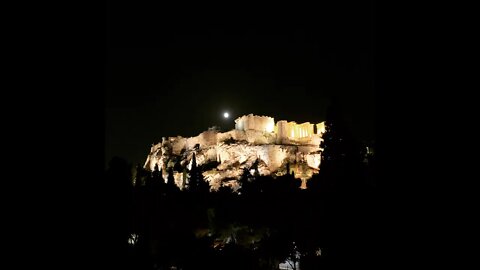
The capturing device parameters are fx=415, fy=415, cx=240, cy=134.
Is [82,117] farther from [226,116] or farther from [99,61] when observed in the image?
[226,116]

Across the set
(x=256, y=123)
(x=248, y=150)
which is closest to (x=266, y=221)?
(x=248, y=150)

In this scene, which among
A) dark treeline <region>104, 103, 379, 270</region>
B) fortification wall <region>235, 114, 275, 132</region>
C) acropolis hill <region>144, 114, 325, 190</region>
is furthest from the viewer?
fortification wall <region>235, 114, 275, 132</region>

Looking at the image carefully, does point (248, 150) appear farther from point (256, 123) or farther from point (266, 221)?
point (266, 221)

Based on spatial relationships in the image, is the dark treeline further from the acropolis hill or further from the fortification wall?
the fortification wall

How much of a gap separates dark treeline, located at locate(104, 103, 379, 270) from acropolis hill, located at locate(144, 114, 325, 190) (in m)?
41.0

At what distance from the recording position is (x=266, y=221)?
71.1 ft

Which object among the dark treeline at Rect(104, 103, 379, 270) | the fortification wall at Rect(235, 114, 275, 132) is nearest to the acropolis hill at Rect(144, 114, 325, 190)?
the fortification wall at Rect(235, 114, 275, 132)

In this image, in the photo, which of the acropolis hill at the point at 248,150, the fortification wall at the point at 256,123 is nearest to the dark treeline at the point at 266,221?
the acropolis hill at the point at 248,150

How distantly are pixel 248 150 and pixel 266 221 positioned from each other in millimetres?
49675

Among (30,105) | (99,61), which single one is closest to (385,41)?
(99,61)

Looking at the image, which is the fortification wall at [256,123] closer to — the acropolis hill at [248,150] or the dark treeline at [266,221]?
the acropolis hill at [248,150]

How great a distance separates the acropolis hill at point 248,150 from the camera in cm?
6825

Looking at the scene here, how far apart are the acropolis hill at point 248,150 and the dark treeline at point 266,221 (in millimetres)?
40964

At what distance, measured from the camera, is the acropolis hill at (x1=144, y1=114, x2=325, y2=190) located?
2687 inches
